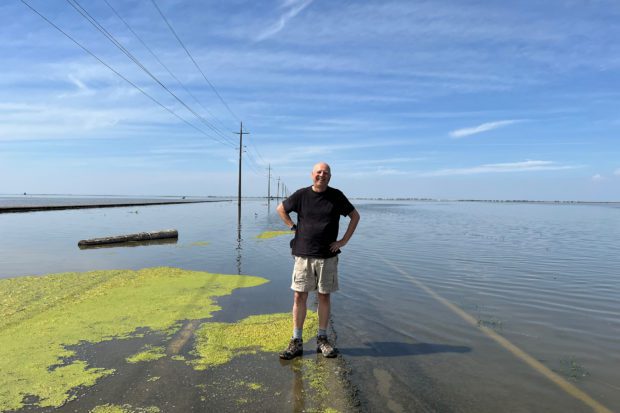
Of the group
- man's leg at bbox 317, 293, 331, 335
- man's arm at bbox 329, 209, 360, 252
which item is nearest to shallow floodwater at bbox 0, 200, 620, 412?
man's leg at bbox 317, 293, 331, 335

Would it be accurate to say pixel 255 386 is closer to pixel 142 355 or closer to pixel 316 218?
pixel 142 355

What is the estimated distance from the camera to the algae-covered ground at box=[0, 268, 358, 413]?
4.19 meters

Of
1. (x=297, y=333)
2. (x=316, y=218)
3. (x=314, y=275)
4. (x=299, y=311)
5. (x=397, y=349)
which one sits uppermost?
(x=316, y=218)

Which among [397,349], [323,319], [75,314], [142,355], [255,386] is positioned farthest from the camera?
[75,314]

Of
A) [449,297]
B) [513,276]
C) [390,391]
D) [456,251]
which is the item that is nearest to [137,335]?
[390,391]

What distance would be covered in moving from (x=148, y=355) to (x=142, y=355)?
7cm

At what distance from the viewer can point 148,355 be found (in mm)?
5316

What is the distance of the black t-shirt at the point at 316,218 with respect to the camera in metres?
5.55

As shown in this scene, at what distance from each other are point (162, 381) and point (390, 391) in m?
2.55

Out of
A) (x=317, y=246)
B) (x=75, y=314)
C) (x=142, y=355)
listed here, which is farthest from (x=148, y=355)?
(x=75, y=314)

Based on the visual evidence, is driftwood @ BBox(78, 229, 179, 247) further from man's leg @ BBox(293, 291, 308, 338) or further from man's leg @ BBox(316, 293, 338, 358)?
man's leg @ BBox(316, 293, 338, 358)

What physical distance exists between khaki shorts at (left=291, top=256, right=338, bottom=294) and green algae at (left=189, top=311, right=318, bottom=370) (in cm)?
98

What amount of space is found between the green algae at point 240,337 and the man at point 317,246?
592mm

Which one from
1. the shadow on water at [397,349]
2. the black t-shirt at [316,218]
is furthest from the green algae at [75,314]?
the shadow on water at [397,349]
